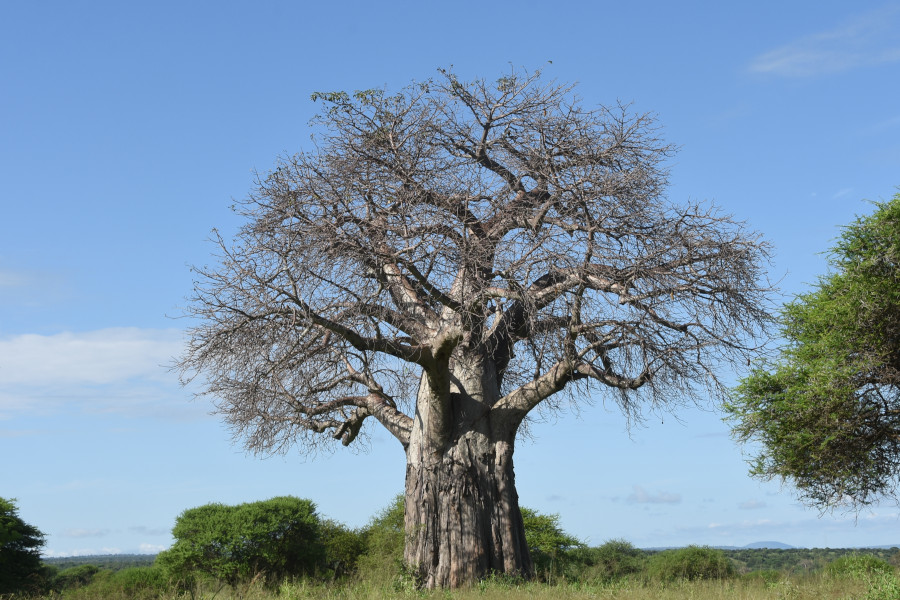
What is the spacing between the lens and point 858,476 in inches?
668

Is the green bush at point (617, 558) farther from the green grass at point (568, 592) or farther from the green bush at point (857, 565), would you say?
the green grass at point (568, 592)

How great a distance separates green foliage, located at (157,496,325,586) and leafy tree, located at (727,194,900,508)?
10331 mm

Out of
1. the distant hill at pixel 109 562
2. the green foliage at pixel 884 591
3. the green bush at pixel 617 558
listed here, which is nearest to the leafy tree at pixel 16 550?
the distant hill at pixel 109 562

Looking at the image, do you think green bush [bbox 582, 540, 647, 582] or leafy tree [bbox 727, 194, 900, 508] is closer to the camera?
leafy tree [bbox 727, 194, 900, 508]

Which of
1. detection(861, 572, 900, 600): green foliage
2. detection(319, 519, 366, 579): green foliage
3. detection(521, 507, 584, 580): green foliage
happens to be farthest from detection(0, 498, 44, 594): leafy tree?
detection(861, 572, 900, 600): green foliage

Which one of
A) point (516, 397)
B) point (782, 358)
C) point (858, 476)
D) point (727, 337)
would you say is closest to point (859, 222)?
point (782, 358)

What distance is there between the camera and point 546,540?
20.8 m

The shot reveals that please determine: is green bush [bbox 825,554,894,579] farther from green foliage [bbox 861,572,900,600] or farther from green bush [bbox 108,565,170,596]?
green bush [bbox 108,565,170,596]

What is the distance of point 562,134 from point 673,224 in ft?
7.58

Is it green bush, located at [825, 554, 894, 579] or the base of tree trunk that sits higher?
the base of tree trunk

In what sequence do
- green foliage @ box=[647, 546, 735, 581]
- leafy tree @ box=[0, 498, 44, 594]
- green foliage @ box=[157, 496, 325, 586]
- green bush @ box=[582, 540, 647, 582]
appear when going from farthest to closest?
green bush @ box=[582, 540, 647, 582] < green foliage @ box=[647, 546, 735, 581] < leafy tree @ box=[0, 498, 44, 594] < green foliage @ box=[157, 496, 325, 586]

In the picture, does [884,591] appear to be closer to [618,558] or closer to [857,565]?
[857,565]

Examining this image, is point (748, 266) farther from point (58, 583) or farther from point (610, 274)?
point (58, 583)

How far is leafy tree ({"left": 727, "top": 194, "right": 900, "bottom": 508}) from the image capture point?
620 inches
